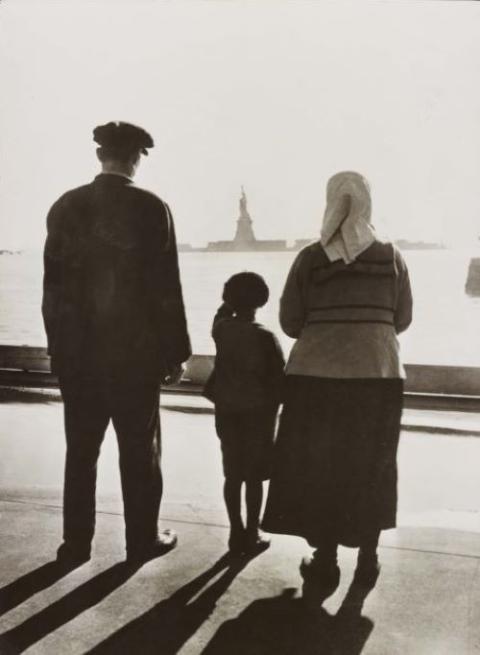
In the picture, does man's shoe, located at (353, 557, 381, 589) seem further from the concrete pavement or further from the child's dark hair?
the child's dark hair

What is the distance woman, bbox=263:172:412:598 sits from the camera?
2.90 metres

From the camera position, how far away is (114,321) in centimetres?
315

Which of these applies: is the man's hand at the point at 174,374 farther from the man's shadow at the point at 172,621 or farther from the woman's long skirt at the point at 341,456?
the man's shadow at the point at 172,621

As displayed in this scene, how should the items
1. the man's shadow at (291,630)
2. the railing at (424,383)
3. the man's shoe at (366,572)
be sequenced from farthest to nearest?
the railing at (424,383) → the man's shoe at (366,572) → the man's shadow at (291,630)

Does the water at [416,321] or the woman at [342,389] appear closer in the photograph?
the woman at [342,389]

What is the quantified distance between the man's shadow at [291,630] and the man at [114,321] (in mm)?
737

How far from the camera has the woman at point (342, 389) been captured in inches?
114

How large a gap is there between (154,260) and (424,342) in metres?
53.4

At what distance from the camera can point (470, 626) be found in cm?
266

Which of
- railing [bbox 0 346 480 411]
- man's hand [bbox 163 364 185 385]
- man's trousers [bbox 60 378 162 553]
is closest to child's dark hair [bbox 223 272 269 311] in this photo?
man's hand [bbox 163 364 185 385]

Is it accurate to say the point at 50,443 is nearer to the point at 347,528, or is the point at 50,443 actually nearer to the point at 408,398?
the point at 347,528

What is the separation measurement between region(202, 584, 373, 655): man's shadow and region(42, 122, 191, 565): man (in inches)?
29.0

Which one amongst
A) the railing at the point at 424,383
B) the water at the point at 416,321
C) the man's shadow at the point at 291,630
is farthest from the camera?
the water at the point at 416,321

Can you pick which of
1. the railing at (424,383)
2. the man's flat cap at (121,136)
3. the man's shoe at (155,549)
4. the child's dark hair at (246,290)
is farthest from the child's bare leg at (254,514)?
the railing at (424,383)
